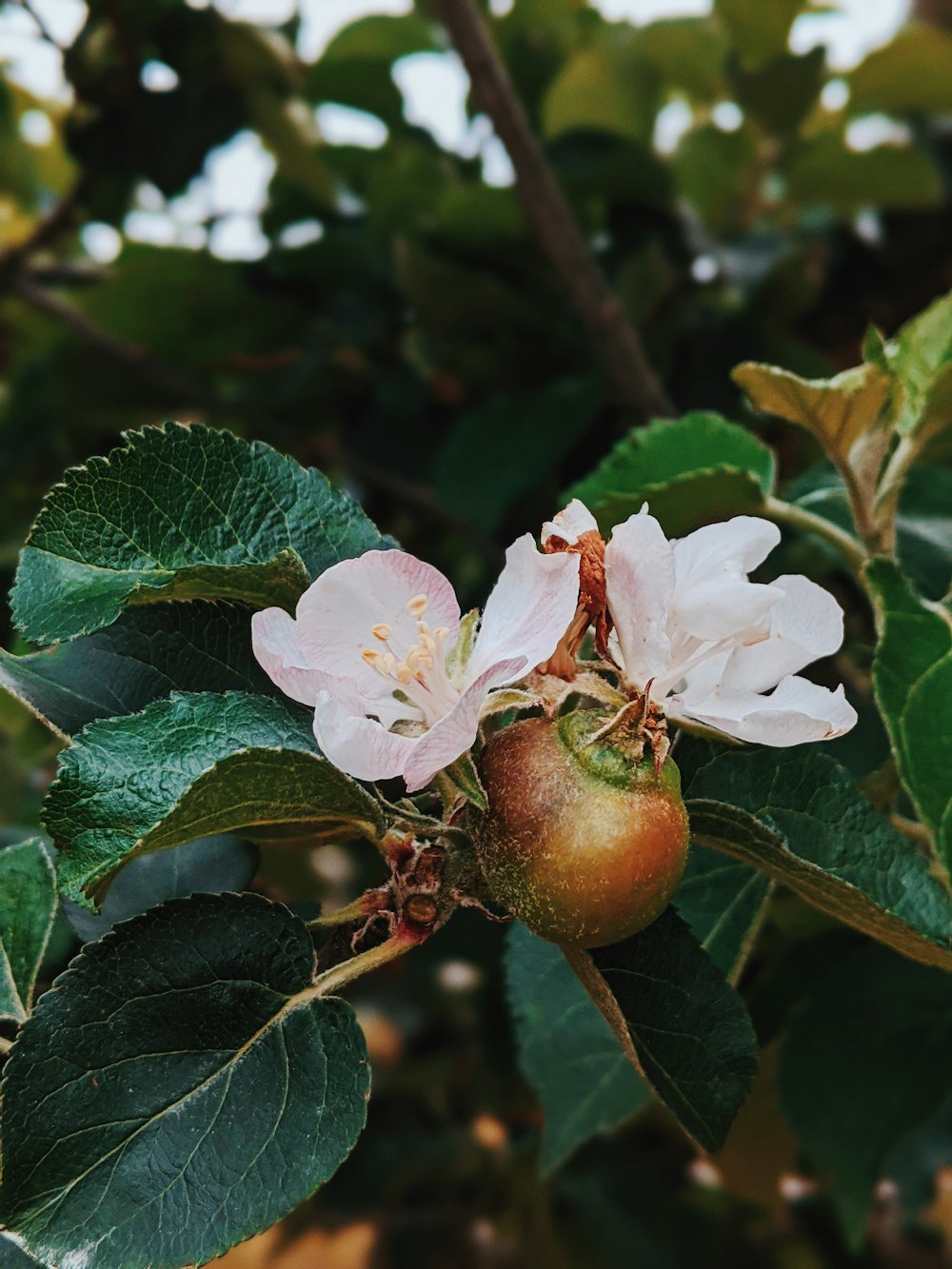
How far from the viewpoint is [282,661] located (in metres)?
0.40

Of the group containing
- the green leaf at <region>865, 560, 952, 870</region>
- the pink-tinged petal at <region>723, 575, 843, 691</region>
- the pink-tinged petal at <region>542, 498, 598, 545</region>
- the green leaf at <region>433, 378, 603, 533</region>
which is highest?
the pink-tinged petal at <region>542, 498, 598, 545</region>

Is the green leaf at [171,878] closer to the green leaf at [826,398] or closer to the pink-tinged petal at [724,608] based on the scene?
the pink-tinged petal at [724,608]

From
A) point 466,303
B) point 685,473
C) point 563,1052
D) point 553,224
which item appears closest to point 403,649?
point 685,473

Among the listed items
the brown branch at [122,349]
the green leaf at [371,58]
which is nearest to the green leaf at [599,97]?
the green leaf at [371,58]

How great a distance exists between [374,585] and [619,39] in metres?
1.00

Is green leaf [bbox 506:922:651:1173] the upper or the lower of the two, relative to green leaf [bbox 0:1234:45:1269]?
lower

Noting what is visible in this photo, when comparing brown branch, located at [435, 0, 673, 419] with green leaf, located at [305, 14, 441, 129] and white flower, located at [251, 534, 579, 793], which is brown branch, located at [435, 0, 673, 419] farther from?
white flower, located at [251, 534, 579, 793]

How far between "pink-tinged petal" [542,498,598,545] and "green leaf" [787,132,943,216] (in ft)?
2.98

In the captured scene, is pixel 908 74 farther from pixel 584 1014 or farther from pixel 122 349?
pixel 584 1014

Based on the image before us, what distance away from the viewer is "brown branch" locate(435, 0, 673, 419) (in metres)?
0.90

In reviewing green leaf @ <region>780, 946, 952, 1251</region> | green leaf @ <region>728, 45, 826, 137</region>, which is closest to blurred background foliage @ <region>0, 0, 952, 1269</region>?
green leaf @ <region>728, 45, 826, 137</region>

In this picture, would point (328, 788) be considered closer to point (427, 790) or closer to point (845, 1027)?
point (427, 790)

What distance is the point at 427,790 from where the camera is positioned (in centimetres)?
44

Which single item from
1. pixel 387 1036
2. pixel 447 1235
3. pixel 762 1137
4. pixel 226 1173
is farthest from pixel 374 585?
pixel 447 1235
